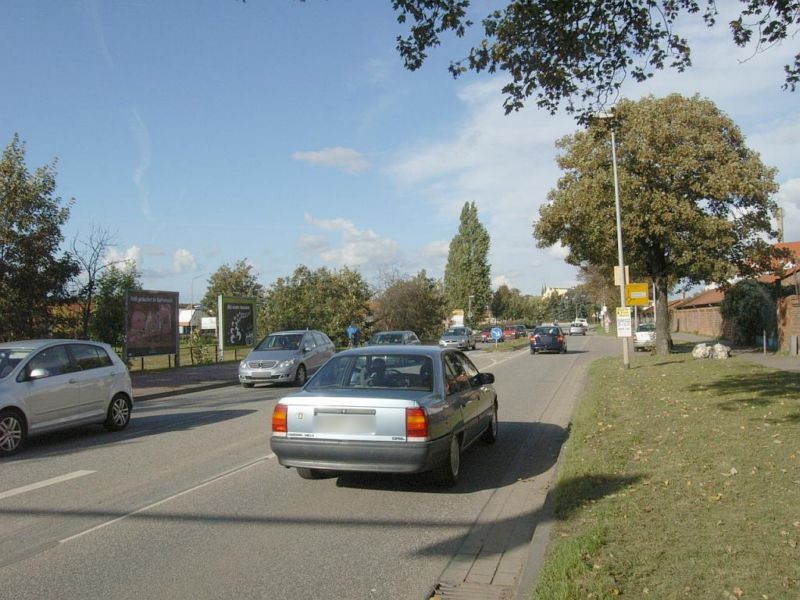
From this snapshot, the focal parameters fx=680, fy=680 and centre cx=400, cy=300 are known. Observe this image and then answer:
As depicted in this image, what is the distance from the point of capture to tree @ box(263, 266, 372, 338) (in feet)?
143

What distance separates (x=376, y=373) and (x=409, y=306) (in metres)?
50.3

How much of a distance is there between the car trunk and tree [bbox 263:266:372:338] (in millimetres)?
36696

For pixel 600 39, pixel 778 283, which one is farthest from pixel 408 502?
pixel 778 283

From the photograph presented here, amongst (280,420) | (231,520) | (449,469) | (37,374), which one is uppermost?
(37,374)

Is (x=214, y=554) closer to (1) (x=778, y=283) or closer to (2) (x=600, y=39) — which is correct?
(2) (x=600, y=39)

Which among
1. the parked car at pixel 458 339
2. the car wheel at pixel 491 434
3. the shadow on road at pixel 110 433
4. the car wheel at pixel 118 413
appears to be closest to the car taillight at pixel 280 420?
the car wheel at pixel 491 434

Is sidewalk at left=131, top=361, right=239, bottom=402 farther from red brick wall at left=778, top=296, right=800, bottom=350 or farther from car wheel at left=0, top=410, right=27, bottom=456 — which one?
red brick wall at left=778, top=296, right=800, bottom=350

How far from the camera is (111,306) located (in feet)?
81.0

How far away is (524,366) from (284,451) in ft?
69.2

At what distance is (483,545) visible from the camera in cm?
533

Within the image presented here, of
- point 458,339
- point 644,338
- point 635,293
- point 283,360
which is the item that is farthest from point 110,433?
point 458,339

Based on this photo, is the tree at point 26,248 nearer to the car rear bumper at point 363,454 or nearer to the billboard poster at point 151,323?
the billboard poster at point 151,323

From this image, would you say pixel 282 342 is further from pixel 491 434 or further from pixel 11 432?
Result: pixel 491 434

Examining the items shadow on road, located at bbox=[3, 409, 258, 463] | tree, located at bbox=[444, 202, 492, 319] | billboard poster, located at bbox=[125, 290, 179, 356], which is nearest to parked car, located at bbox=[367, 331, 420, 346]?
billboard poster, located at bbox=[125, 290, 179, 356]
